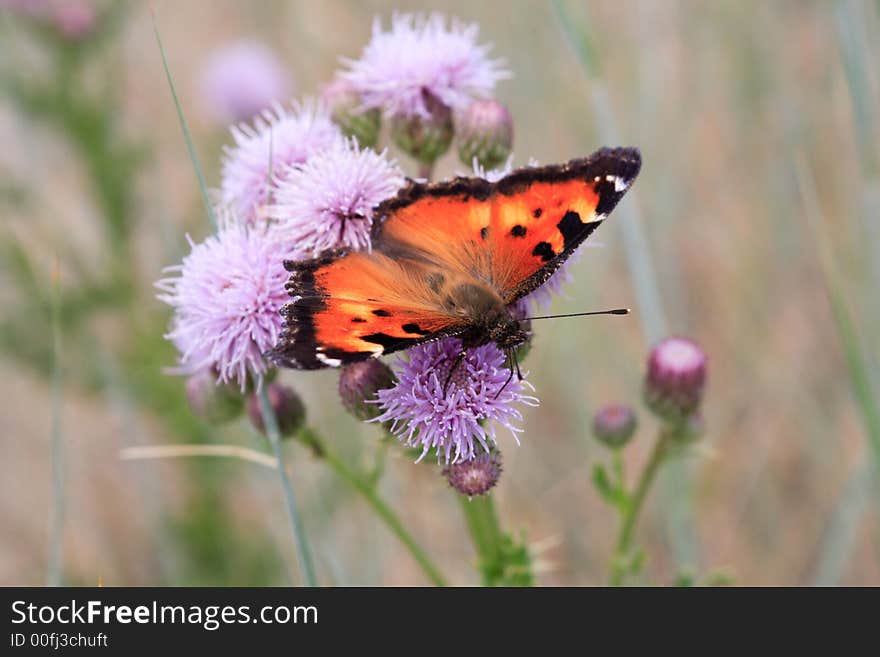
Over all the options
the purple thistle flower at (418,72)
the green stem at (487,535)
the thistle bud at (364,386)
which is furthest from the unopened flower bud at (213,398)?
the purple thistle flower at (418,72)

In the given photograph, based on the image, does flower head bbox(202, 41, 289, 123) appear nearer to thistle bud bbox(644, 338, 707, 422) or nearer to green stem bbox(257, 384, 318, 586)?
thistle bud bbox(644, 338, 707, 422)

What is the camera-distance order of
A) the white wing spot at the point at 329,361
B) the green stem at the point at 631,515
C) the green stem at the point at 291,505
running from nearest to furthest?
the white wing spot at the point at 329,361 < the green stem at the point at 291,505 < the green stem at the point at 631,515

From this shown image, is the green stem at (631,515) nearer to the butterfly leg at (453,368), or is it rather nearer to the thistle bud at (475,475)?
the thistle bud at (475,475)

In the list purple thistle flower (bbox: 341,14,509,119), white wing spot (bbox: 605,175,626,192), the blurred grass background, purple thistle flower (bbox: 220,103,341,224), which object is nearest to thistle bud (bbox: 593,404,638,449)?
the blurred grass background

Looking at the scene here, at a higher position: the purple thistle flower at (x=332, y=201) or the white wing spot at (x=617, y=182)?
the purple thistle flower at (x=332, y=201)

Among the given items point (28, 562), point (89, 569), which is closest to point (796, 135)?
point (89, 569)

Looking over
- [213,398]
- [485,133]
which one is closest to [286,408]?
[213,398]
